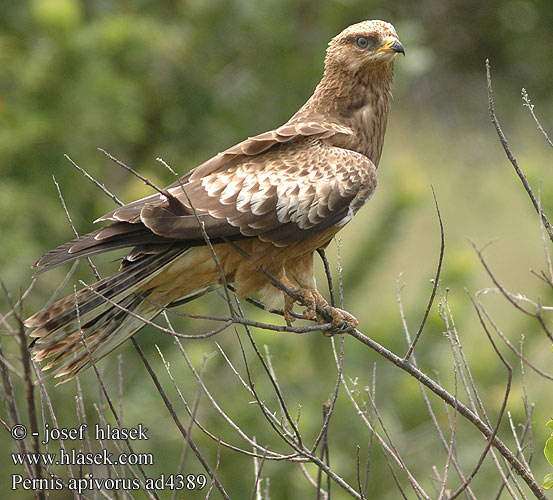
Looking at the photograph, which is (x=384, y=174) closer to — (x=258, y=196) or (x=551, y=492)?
(x=551, y=492)

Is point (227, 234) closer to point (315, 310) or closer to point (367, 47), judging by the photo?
point (315, 310)

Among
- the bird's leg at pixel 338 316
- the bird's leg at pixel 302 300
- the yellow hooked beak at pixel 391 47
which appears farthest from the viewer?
the yellow hooked beak at pixel 391 47

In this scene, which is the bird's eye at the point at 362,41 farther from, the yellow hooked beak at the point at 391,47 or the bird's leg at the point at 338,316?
the bird's leg at the point at 338,316

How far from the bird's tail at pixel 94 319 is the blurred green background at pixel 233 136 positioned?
2135mm

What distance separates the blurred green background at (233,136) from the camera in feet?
20.2

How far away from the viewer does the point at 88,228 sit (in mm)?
6352

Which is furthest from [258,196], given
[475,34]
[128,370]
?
[475,34]

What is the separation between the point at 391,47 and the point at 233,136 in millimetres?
3121

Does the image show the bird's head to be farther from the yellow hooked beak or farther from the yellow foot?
the yellow foot

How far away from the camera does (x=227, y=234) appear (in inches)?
140

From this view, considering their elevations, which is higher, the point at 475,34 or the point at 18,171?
the point at 475,34

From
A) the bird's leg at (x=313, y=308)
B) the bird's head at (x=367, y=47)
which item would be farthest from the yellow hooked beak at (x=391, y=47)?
the bird's leg at (x=313, y=308)

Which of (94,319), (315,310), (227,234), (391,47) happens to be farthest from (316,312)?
(391,47)

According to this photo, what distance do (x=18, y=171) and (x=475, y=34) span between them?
14.5 ft
